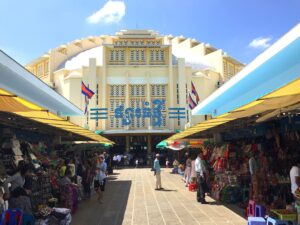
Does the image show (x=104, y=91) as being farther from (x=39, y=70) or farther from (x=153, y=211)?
(x=153, y=211)

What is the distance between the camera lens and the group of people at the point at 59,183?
6227mm

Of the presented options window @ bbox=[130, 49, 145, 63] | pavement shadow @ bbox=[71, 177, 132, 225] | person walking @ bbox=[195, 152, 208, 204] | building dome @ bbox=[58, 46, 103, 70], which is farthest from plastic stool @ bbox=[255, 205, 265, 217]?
building dome @ bbox=[58, 46, 103, 70]

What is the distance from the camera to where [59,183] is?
370 inches

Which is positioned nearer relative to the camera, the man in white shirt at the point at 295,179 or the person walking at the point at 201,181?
the man in white shirt at the point at 295,179

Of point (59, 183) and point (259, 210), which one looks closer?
point (259, 210)

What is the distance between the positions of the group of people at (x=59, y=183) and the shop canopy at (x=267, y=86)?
3.63 meters

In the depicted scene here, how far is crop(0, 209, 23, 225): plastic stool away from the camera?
563 cm

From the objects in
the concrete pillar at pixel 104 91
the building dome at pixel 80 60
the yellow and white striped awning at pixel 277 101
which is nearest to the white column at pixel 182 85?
the concrete pillar at pixel 104 91

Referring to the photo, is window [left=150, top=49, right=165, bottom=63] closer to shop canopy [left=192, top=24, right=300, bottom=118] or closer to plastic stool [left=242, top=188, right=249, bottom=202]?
shop canopy [left=192, top=24, right=300, bottom=118]

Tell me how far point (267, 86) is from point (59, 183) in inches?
280

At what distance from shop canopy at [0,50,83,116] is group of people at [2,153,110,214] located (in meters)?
1.51

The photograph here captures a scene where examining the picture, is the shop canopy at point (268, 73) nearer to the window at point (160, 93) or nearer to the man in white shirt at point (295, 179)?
the man in white shirt at point (295, 179)

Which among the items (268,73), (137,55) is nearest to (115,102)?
(137,55)

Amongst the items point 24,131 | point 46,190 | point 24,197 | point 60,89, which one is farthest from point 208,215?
point 60,89
